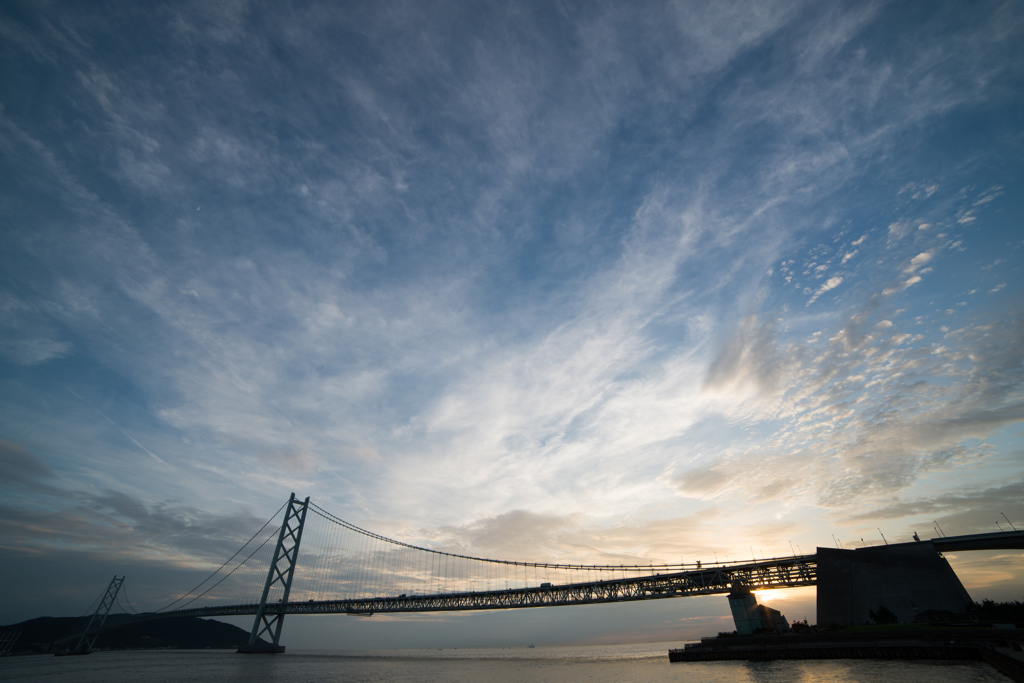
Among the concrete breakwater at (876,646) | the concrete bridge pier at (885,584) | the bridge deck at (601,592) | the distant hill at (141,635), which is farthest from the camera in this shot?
the distant hill at (141,635)

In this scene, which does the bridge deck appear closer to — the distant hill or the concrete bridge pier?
the concrete bridge pier

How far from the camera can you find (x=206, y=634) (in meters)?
178

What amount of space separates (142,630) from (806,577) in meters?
237

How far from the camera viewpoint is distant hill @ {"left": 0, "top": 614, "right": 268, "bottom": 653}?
14775cm

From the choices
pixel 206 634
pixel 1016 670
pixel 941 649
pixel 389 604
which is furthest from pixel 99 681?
pixel 206 634

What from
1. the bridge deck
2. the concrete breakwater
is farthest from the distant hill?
the concrete breakwater

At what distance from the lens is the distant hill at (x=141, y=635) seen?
148m

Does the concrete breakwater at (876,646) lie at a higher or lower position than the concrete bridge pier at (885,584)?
lower

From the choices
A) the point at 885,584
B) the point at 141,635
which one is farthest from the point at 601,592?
the point at 141,635

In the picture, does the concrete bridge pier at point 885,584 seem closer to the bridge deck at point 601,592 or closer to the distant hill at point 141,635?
the bridge deck at point 601,592

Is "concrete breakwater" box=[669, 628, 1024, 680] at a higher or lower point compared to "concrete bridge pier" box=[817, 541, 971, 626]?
lower

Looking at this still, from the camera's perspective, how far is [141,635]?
168000 millimetres

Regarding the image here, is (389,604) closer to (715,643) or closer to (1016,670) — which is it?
(715,643)

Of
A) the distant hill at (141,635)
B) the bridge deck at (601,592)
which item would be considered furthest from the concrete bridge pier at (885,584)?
the distant hill at (141,635)
